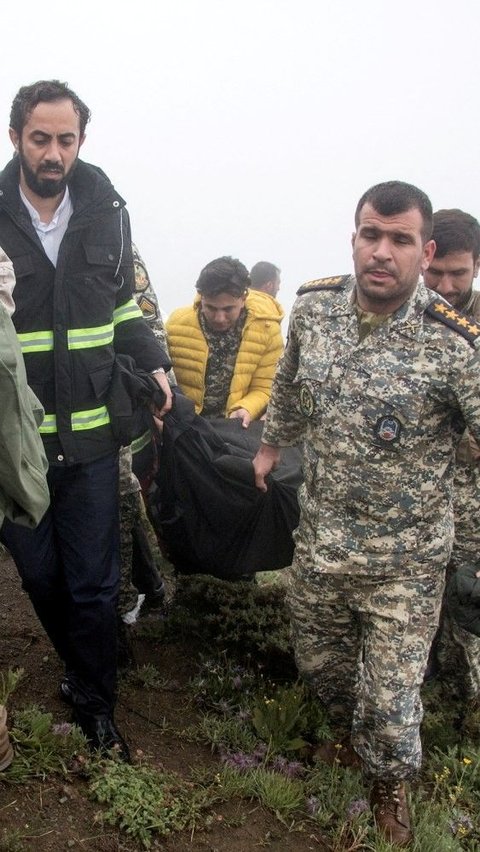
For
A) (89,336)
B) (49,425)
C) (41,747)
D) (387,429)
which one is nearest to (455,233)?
(387,429)

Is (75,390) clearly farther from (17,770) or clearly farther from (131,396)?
(17,770)

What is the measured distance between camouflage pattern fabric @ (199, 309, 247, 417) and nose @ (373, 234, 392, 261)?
174cm

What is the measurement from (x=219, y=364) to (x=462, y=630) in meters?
1.87

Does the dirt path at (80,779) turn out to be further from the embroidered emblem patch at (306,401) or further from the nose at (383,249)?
the nose at (383,249)

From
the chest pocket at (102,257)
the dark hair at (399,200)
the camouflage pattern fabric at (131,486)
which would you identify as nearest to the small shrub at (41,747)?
the camouflage pattern fabric at (131,486)

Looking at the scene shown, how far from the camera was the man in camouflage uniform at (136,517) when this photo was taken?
3883mm

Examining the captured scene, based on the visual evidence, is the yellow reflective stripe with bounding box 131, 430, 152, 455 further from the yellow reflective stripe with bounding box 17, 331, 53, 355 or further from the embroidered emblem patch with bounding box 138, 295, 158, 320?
the yellow reflective stripe with bounding box 17, 331, 53, 355

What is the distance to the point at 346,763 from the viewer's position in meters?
3.38

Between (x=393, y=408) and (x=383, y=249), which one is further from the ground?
(x=383, y=249)

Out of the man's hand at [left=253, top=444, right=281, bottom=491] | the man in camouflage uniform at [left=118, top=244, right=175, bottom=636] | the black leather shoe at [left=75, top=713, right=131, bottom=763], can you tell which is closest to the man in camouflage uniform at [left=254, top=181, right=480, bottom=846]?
the man's hand at [left=253, top=444, right=281, bottom=491]

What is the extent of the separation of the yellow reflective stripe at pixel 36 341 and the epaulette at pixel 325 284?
1020 millimetres

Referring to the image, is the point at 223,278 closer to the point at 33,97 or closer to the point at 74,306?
the point at 74,306

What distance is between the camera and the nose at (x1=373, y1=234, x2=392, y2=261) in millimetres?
2836

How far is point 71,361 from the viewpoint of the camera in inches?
117
